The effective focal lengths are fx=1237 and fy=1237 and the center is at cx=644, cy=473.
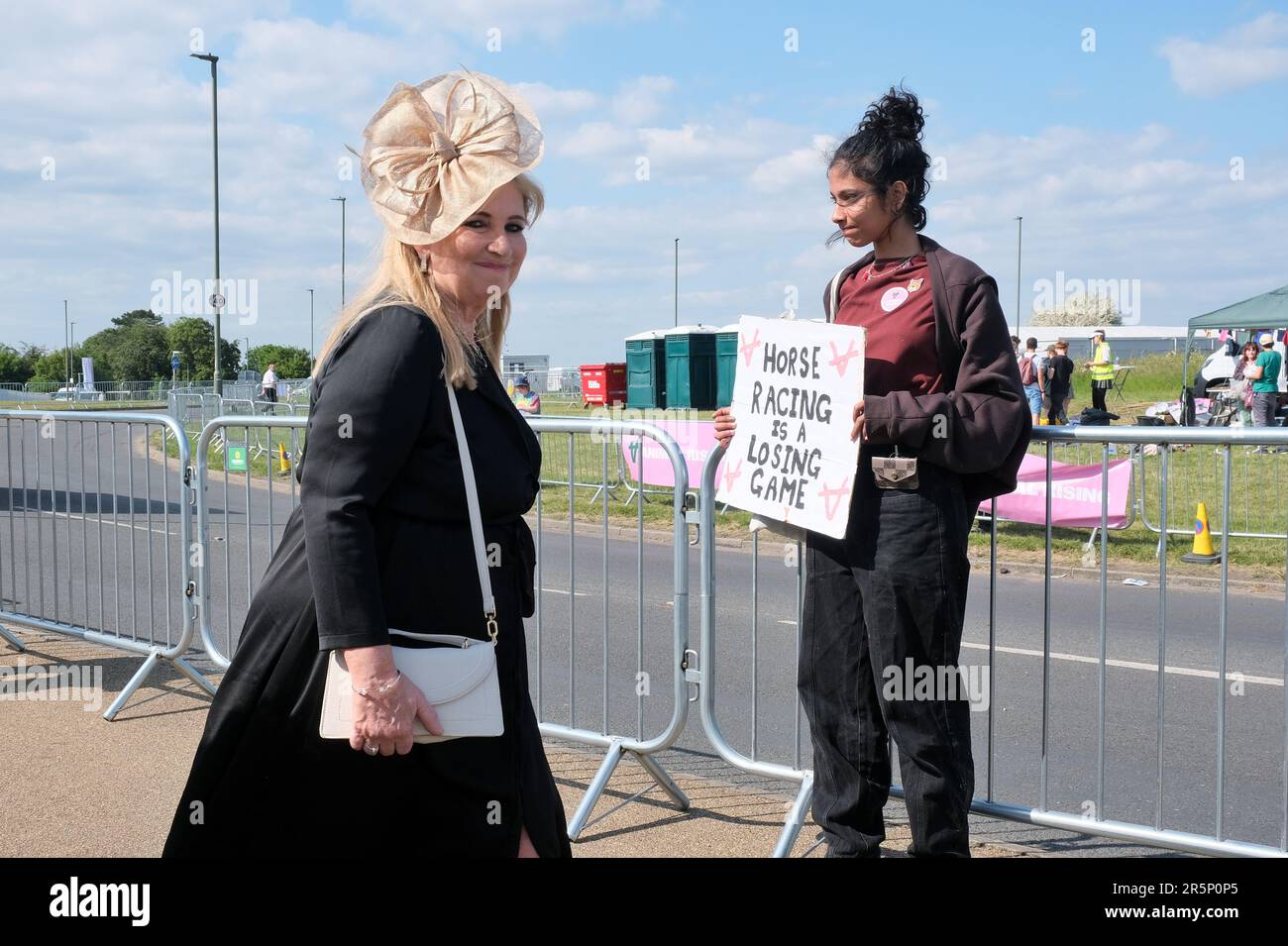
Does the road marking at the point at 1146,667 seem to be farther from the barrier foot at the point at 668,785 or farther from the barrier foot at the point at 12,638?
the barrier foot at the point at 12,638

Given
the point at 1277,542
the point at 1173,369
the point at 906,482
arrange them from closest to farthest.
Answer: the point at 906,482, the point at 1277,542, the point at 1173,369

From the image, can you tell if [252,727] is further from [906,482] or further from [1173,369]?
[1173,369]

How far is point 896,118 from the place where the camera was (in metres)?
3.44

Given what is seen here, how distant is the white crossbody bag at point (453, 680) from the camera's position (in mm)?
2238

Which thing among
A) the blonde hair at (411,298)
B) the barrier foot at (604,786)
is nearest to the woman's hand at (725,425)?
the barrier foot at (604,786)

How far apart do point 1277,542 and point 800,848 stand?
7.64 m

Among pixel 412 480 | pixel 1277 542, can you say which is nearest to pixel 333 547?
pixel 412 480

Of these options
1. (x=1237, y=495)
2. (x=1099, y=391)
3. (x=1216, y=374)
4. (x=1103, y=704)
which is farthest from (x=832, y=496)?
(x=1099, y=391)

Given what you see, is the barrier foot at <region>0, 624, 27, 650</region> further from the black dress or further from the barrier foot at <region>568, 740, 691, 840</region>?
the black dress

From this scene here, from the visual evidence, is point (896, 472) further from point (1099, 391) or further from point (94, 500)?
point (1099, 391)

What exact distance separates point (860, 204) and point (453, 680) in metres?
1.85

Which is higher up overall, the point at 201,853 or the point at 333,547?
the point at 333,547
